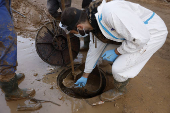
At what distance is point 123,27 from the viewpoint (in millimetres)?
1429

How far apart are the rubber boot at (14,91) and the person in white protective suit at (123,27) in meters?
1.24

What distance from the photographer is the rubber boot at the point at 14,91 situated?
188 centimetres

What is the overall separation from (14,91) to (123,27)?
199cm

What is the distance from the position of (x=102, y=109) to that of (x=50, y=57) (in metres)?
1.50

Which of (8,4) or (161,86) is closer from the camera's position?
(8,4)

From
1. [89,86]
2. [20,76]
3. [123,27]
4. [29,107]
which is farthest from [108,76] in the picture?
[20,76]

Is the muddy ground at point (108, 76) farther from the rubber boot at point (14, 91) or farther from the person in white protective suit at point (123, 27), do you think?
the person in white protective suit at point (123, 27)

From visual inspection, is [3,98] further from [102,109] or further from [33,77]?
[102,109]

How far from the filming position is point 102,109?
2025 millimetres

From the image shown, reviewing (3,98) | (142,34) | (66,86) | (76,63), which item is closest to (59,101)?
(66,86)

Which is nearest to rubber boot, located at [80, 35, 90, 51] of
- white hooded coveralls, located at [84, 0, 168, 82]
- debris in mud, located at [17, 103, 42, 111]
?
white hooded coveralls, located at [84, 0, 168, 82]

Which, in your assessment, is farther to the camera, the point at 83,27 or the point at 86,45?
the point at 86,45

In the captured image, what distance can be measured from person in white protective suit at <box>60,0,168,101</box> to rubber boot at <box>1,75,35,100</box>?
1242mm

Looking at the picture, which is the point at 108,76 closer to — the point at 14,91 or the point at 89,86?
the point at 89,86
